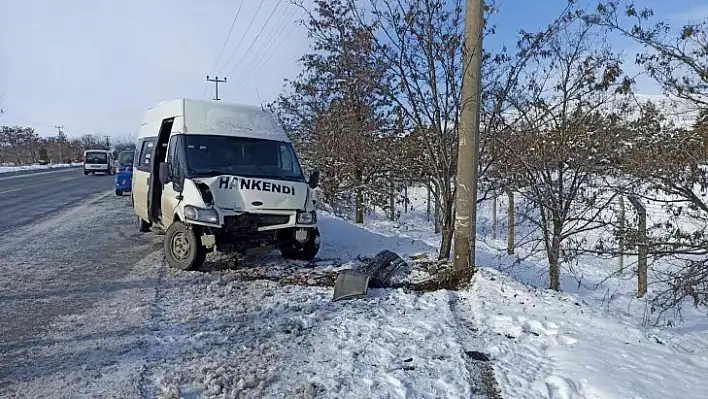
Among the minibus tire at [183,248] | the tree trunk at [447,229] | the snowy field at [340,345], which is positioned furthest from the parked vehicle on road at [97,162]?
the tree trunk at [447,229]

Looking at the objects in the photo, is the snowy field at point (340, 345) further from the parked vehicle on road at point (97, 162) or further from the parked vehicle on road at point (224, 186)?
the parked vehicle on road at point (97, 162)

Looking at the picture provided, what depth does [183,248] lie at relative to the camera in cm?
753

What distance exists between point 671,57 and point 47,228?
1146 cm

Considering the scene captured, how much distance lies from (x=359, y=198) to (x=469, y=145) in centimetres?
841

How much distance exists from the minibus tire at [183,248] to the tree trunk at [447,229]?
3432 millimetres

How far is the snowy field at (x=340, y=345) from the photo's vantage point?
3807 mm

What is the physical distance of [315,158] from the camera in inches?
634

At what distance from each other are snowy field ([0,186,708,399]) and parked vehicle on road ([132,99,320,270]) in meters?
0.51

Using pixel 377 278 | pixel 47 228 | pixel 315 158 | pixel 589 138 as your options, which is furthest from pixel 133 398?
pixel 315 158

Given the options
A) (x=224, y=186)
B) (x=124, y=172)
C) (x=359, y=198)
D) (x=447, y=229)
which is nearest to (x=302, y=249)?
(x=224, y=186)

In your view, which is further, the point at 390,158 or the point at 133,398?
the point at 390,158

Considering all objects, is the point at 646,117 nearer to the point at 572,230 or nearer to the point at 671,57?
the point at 671,57

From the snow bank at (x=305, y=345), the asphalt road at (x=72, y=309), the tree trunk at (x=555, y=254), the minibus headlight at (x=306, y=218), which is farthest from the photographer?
the minibus headlight at (x=306, y=218)

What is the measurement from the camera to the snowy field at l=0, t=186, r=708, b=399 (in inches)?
150
